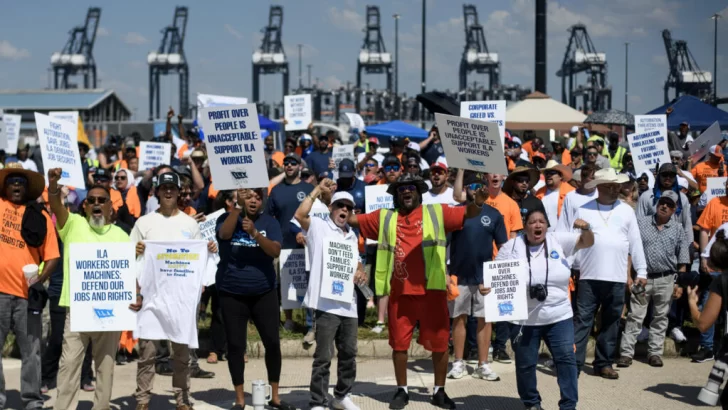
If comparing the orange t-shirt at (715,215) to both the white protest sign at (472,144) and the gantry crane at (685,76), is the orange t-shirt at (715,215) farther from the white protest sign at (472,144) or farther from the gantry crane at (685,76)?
the gantry crane at (685,76)

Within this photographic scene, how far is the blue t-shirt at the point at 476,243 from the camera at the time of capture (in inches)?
351

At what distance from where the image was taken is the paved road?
8.29 metres

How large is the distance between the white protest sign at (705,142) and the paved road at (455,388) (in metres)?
5.08

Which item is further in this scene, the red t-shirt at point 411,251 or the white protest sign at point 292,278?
the white protest sign at point 292,278

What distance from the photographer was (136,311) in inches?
292

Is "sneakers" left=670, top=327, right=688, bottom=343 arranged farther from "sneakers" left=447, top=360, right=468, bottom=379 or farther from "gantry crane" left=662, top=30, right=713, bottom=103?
"gantry crane" left=662, top=30, right=713, bottom=103

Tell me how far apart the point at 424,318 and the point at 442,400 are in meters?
0.73

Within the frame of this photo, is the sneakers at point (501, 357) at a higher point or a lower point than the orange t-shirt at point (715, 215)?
lower

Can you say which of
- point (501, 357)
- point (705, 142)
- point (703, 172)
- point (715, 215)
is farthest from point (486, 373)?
point (705, 142)

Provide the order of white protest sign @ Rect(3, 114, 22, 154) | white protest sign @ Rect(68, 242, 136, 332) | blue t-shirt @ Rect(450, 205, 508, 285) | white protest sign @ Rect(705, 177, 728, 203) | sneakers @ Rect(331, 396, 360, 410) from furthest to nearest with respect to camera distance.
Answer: white protest sign @ Rect(3, 114, 22, 154), white protest sign @ Rect(705, 177, 728, 203), blue t-shirt @ Rect(450, 205, 508, 285), sneakers @ Rect(331, 396, 360, 410), white protest sign @ Rect(68, 242, 136, 332)

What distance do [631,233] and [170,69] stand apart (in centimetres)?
11400

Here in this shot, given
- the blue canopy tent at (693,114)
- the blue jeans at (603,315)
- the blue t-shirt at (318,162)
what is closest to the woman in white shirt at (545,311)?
the blue jeans at (603,315)

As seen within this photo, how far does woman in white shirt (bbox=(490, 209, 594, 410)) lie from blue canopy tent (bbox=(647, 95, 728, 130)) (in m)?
13.6

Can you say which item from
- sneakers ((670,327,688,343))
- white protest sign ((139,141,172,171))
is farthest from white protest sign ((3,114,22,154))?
sneakers ((670,327,688,343))
